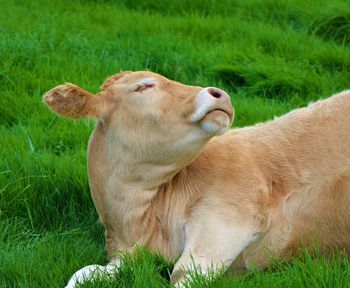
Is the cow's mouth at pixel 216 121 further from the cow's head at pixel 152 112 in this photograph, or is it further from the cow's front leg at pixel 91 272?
the cow's front leg at pixel 91 272

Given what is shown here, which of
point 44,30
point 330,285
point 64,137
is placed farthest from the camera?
point 44,30

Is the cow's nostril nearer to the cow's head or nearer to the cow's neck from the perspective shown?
the cow's head

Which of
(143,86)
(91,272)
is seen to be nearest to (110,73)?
(143,86)

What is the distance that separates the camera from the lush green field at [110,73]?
16.0ft

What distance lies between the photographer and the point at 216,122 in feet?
15.8

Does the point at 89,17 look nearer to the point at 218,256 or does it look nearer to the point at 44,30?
the point at 44,30

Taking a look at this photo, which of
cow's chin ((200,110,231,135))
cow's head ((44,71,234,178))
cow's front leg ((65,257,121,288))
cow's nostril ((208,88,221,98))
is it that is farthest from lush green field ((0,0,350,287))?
cow's nostril ((208,88,221,98))

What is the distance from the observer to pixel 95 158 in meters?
5.27

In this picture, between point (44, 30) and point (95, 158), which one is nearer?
point (95, 158)

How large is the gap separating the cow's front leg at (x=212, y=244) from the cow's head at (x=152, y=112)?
438 millimetres

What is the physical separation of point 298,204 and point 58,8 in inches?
268

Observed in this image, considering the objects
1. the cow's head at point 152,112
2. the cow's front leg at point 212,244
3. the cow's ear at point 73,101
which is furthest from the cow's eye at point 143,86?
the cow's front leg at point 212,244

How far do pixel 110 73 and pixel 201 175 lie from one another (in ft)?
12.6

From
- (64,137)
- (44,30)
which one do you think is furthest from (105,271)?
(44,30)
